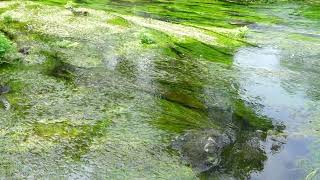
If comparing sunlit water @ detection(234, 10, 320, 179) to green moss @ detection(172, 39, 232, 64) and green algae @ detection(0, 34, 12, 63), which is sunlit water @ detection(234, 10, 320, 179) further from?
green algae @ detection(0, 34, 12, 63)

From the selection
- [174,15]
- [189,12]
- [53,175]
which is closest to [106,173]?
[53,175]

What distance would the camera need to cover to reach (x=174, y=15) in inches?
1540

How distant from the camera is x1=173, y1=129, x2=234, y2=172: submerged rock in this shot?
1266cm

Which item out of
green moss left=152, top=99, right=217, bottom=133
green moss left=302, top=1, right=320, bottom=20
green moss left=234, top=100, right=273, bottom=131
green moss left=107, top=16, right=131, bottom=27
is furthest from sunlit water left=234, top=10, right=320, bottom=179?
green moss left=302, top=1, right=320, bottom=20

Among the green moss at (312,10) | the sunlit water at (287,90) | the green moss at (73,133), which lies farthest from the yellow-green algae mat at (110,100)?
the green moss at (312,10)

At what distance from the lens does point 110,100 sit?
1645 cm

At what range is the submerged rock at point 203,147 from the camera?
41.5ft

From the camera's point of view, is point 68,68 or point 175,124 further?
point 68,68

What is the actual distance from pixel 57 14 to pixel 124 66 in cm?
1097

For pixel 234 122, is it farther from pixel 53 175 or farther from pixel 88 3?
pixel 88 3

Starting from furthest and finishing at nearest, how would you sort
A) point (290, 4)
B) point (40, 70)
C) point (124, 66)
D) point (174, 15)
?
point (290, 4), point (174, 15), point (124, 66), point (40, 70)

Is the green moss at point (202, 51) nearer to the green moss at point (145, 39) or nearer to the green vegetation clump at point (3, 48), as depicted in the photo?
the green moss at point (145, 39)

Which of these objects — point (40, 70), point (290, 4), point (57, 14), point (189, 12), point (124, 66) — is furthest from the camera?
point (290, 4)

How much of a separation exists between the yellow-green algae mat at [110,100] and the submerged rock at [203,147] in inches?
3.8
